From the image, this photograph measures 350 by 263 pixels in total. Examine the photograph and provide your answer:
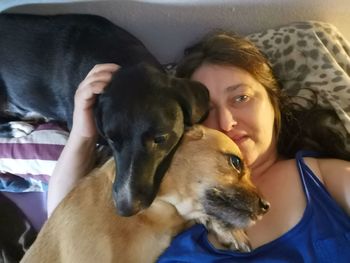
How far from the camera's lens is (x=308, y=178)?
1.31m

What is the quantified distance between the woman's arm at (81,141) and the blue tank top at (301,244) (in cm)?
35

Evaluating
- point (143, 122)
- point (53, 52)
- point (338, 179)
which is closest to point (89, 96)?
point (143, 122)

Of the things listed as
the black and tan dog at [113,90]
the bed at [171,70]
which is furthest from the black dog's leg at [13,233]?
the black and tan dog at [113,90]

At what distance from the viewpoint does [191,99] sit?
3.80 feet

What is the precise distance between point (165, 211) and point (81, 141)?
33 centimetres

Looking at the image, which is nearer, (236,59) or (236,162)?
(236,162)

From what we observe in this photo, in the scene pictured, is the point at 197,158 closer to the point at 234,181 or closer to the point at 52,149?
the point at 234,181

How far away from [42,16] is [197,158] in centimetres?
83

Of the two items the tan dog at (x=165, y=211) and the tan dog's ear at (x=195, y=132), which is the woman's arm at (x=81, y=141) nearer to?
the tan dog at (x=165, y=211)

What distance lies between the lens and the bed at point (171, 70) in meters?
1.51

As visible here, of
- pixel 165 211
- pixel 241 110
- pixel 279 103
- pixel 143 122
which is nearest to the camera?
pixel 143 122

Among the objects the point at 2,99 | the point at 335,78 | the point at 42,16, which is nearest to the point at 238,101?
the point at 335,78

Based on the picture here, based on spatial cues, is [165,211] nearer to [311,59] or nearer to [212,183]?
[212,183]

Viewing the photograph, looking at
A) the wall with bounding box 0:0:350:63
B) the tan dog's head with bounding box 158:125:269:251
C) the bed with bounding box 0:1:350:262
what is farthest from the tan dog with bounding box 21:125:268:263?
the wall with bounding box 0:0:350:63
